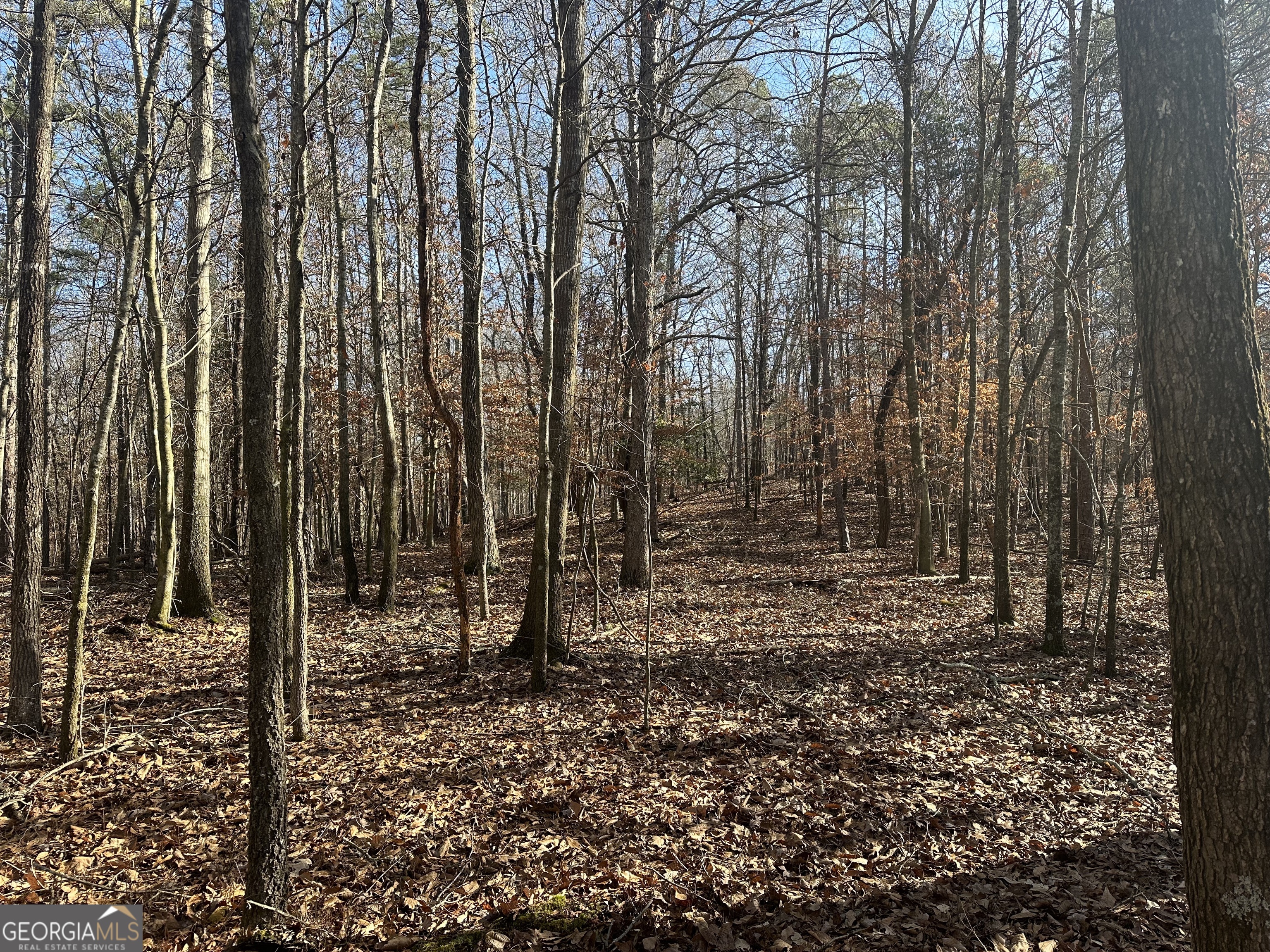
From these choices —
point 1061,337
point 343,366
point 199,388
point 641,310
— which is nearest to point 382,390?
point 343,366

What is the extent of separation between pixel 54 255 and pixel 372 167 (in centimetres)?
1364

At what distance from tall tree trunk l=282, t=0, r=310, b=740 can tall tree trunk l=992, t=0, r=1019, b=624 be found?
7996 mm

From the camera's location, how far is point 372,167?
8883 millimetres

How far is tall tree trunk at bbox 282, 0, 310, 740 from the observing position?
497cm

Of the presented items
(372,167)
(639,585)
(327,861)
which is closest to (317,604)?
(639,585)

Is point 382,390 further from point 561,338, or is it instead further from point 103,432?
point 103,432

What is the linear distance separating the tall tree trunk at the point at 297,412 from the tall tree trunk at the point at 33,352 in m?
1.66

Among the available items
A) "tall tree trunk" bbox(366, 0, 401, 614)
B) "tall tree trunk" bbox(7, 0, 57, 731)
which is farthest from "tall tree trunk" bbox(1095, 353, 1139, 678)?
"tall tree trunk" bbox(366, 0, 401, 614)

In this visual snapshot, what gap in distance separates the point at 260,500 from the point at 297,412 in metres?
2.27

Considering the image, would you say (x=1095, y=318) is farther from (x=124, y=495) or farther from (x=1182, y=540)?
(x=124, y=495)

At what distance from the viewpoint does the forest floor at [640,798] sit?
3.34 metres

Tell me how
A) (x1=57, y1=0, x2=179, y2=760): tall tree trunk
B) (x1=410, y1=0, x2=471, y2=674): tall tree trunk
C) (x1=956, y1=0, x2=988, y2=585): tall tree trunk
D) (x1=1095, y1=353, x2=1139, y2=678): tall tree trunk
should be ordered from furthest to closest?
1. (x1=956, y1=0, x2=988, y2=585): tall tree trunk
2. (x1=1095, y1=353, x2=1139, y2=678): tall tree trunk
3. (x1=410, y1=0, x2=471, y2=674): tall tree trunk
4. (x1=57, y1=0, x2=179, y2=760): tall tree trunk

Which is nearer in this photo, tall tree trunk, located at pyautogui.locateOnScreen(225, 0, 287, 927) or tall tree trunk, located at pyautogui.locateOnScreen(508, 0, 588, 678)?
tall tree trunk, located at pyautogui.locateOnScreen(225, 0, 287, 927)

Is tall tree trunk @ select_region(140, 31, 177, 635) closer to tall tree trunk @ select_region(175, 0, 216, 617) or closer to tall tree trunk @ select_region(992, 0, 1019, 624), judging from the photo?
tall tree trunk @ select_region(175, 0, 216, 617)
